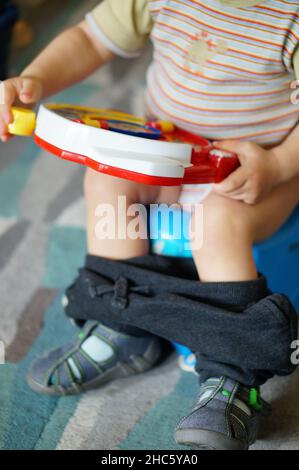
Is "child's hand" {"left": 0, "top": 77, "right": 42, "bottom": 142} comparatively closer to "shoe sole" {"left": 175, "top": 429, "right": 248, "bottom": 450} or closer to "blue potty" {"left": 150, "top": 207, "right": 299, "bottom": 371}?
"blue potty" {"left": 150, "top": 207, "right": 299, "bottom": 371}

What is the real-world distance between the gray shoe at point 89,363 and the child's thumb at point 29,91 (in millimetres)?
273

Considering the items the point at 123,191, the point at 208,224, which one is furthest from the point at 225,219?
the point at 123,191

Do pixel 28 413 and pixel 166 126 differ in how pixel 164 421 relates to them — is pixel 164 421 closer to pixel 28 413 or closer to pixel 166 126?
pixel 28 413

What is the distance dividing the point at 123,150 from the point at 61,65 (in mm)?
260

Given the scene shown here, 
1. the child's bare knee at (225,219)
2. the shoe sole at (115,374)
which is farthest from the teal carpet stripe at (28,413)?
the child's bare knee at (225,219)

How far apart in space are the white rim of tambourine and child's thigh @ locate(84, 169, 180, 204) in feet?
0.37

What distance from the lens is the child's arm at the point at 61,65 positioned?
694 millimetres

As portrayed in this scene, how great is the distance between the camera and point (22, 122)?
2.09 ft

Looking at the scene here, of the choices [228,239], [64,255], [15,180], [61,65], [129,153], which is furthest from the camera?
[15,180]

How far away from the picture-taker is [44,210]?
103cm

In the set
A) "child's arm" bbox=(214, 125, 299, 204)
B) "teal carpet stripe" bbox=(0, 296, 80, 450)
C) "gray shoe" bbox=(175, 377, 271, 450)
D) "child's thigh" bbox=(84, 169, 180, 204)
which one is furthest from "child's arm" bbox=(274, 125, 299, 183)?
"teal carpet stripe" bbox=(0, 296, 80, 450)

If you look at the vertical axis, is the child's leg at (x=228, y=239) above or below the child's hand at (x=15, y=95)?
below

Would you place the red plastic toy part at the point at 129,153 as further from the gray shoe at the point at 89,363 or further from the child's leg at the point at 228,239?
the gray shoe at the point at 89,363

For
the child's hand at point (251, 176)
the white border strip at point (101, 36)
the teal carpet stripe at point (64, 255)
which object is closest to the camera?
the child's hand at point (251, 176)
